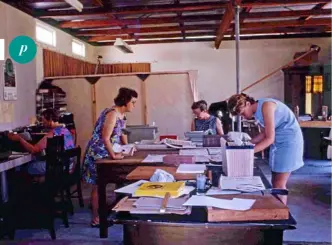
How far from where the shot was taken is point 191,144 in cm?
434

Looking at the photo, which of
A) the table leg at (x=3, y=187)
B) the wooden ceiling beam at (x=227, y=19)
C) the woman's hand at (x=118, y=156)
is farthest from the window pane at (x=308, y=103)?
the table leg at (x=3, y=187)

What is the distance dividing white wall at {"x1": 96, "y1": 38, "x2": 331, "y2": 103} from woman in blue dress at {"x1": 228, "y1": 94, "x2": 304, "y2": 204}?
327 inches

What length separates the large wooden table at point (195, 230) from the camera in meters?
1.76

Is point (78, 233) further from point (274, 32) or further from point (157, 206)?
point (274, 32)

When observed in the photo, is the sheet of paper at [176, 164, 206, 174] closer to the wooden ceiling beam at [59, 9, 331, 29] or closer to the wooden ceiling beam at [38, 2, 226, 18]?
the wooden ceiling beam at [38, 2, 226, 18]

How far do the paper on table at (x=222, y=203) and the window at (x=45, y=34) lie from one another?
6758 mm

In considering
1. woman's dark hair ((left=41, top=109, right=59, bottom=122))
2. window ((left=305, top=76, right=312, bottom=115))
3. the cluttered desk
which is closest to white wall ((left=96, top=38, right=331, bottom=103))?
window ((left=305, top=76, right=312, bottom=115))

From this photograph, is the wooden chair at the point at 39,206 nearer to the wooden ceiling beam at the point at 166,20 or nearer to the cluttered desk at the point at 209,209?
the cluttered desk at the point at 209,209

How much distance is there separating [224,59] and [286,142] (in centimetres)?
850

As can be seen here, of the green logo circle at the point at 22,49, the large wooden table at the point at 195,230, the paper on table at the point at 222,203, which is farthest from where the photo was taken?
the green logo circle at the point at 22,49


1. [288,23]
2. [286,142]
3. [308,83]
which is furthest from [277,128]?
[308,83]

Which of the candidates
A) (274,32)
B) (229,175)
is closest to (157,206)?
(229,175)

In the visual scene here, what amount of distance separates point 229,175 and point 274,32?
9.02 meters

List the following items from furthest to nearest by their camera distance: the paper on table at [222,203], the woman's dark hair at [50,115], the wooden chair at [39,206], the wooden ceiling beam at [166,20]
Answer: the wooden ceiling beam at [166,20] < the woman's dark hair at [50,115] < the wooden chair at [39,206] < the paper on table at [222,203]
